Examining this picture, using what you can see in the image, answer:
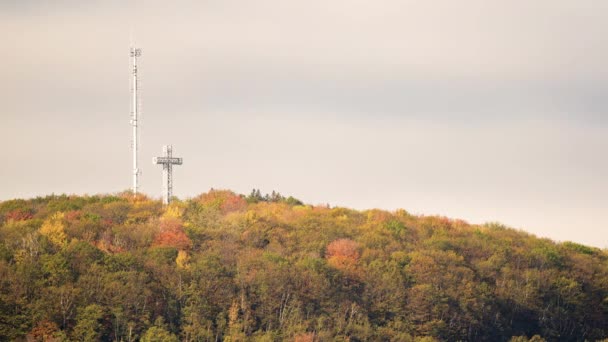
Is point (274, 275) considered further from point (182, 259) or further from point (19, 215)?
point (19, 215)

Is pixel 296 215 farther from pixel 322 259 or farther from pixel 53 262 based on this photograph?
pixel 53 262

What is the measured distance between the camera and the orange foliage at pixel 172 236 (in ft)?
542

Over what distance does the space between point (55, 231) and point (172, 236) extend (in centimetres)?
1282

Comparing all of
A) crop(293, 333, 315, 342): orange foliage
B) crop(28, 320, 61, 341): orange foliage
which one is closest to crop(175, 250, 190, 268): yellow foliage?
crop(293, 333, 315, 342): orange foliage

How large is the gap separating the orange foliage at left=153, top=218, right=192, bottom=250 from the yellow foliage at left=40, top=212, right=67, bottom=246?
982cm

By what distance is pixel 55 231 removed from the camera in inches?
6299

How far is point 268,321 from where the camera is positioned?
150750mm

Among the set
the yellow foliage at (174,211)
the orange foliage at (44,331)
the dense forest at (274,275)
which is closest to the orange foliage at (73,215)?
the dense forest at (274,275)

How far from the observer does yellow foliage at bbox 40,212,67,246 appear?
157500 millimetres

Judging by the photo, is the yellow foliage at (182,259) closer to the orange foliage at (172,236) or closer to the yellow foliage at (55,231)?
the orange foliage at (172,236)

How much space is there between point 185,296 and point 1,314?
18.3 meters

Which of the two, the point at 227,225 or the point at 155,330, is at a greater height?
the point at 227,225

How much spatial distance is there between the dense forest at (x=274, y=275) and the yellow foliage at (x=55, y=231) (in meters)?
0.22

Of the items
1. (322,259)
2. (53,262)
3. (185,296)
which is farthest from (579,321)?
(53,262)
